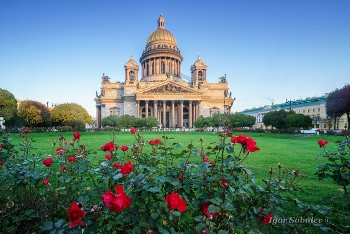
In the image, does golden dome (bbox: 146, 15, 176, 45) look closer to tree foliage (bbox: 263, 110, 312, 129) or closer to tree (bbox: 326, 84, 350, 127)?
tree foliage (bbox: 263, 110, 312, 129)

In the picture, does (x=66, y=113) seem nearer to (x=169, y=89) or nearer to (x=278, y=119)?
(x=169, y=89)

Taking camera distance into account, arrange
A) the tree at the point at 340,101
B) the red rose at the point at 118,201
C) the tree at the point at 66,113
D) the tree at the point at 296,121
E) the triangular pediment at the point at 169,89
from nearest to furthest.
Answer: the red rose at the point at 118,201, the tree at the point at 296,121, the tree at the point at 340,101, the tree at the point at 66,113, the triangular pediment at the point at 169,89

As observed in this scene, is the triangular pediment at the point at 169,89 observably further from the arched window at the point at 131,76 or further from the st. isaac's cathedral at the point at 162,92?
the arched window at the point at 131,76

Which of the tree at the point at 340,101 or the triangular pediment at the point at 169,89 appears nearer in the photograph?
the tree at the point at 340,101

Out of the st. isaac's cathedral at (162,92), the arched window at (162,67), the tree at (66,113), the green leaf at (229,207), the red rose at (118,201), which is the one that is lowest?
the green leaf at (229,207)

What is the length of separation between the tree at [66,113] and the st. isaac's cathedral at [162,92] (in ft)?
33.6

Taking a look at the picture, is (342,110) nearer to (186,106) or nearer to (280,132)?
(280,132)

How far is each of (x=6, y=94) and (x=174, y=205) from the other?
4074 cm

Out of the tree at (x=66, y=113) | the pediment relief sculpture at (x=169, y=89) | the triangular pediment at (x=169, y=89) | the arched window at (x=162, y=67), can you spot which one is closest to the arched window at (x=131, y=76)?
the triangular pediment at (x=169, y=89)

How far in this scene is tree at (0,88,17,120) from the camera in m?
30.8

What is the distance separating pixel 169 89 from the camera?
43469 millimetres

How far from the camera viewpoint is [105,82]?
161ft

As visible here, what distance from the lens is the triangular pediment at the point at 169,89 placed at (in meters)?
43.3

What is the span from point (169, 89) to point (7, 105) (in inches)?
1113
